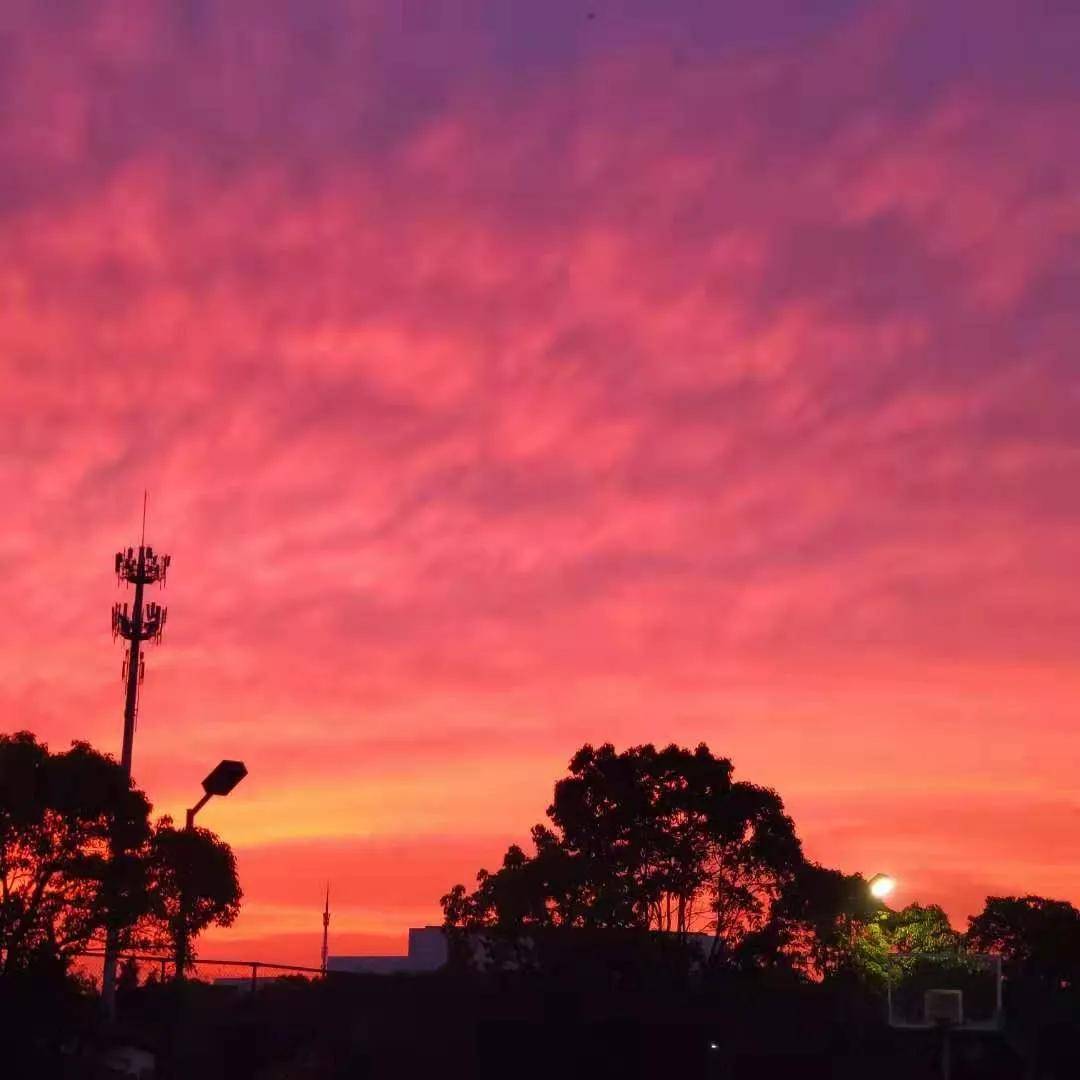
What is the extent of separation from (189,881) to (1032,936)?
8591cm

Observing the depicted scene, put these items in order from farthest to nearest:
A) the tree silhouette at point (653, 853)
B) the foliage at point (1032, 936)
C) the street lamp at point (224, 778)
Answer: the foliage at point (1032, 936)
the tree silhouette at point (653, 853)
the street lamp at point (224, 778)

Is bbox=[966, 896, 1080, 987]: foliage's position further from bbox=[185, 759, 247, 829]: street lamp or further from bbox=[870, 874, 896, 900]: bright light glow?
bbox=[185, 759, 247, 829]: street lamp

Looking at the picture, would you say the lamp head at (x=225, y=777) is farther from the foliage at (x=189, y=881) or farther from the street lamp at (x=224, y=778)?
the foliage at (x=189, y=881)

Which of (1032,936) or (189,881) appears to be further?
(1032,936)

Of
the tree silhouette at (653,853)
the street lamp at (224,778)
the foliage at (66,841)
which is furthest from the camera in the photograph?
the tree silhouette at (653,853)

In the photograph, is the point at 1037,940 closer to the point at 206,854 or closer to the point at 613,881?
the point at 613,881

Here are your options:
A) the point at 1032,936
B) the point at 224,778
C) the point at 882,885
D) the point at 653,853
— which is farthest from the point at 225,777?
the point at 1032,936

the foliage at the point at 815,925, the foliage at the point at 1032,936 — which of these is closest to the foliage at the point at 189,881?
the foliage at the point at 815,925

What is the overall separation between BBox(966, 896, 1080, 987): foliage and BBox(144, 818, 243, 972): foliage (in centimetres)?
6954

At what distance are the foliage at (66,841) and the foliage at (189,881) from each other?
27.8 inches

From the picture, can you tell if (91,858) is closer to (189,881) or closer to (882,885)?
(189,881)

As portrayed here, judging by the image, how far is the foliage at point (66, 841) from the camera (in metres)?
45.4

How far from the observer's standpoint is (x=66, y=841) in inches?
1847

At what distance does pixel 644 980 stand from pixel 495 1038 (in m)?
28.2
